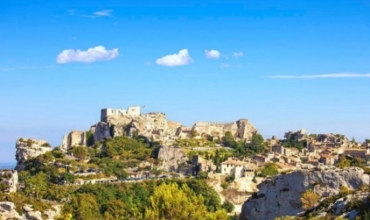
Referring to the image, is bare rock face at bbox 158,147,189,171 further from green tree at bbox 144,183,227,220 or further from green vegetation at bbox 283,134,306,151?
green tree at bbox 144,183,227,220

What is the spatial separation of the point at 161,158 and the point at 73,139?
2110cm

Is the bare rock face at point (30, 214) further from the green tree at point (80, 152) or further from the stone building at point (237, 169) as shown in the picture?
the green tree at point (80, 152)

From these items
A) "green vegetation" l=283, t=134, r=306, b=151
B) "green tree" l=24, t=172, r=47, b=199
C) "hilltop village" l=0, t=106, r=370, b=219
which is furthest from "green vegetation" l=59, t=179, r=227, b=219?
"green vegetation" l=283, t=134, r=306, b=151

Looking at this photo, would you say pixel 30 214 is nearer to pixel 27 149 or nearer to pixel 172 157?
pixel 172 157

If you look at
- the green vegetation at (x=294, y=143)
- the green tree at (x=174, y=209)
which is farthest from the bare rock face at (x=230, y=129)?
the green tree at (x=174, y=209)

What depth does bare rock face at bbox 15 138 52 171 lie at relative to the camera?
284ft

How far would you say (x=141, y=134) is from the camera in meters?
94.7

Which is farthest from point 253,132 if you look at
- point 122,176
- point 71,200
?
point 71,200

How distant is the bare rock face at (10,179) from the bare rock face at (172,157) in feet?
68.1

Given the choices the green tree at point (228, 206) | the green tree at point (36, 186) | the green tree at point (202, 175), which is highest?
the green tree at point (202, 175)

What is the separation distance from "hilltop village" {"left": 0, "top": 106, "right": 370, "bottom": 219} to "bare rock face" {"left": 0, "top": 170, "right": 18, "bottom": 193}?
110mm

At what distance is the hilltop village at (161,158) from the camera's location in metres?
68.9

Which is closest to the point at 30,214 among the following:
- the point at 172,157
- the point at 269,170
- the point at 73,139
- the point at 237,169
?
the point at 237,169

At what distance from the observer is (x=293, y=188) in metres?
36.4
